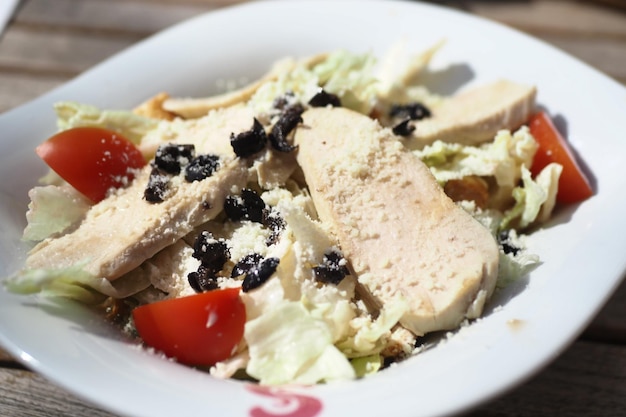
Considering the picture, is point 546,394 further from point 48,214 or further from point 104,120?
point 104,120

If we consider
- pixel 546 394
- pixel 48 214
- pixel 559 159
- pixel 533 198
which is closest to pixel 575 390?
pixel 546 394

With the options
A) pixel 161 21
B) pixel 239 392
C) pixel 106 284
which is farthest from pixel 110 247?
pixel 161 21

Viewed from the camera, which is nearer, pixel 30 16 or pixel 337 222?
pixel 337 222

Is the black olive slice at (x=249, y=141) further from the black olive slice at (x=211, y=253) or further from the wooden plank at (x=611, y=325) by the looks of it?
the wooden plank at (x=611, y=325)

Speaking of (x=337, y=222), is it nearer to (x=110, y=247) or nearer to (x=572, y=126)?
(x=110, y=247)

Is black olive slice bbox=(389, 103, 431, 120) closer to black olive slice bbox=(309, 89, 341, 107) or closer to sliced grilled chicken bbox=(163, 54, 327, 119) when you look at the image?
black olive slice bbox=(309, 89, 341, 107)

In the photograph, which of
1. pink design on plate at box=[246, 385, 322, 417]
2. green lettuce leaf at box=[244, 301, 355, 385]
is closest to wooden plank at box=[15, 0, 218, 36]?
green lettuce leaf at box=[244, 301, 355, 385]
